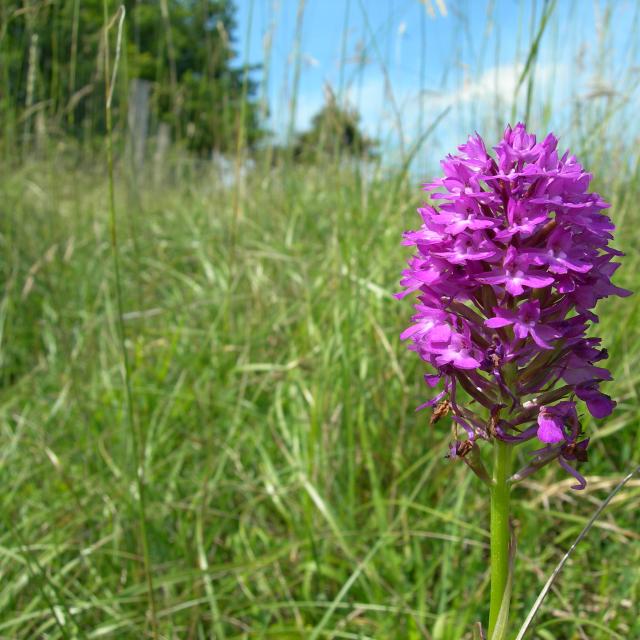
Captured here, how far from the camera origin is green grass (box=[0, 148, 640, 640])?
2.01 metres

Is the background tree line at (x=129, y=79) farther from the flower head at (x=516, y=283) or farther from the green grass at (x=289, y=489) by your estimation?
the flower head at (x=516, y=283)

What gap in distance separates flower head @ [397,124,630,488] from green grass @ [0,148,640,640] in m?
0.67

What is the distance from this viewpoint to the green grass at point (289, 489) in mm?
2014

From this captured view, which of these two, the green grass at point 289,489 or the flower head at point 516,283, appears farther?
the green grass at point 289,489

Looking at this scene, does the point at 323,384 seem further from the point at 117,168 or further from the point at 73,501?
the point at 117,168

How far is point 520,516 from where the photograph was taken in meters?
2.31

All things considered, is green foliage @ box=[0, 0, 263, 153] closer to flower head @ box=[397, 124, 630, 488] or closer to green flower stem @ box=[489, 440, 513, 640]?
flower head @ box=[397, 124, 630, 488]

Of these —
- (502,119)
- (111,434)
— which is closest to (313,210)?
(502,119)

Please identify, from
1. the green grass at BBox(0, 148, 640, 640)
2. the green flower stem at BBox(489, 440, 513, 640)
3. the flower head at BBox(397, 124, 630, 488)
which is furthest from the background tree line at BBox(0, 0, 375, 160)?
the green flower stem at BBox(489, 440, 513, 640)

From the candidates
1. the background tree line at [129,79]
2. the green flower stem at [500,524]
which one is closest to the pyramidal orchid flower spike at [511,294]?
the green flower stem at [500,524]

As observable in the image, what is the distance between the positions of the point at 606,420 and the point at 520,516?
0.54 m

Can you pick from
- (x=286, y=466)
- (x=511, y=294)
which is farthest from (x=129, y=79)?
(x=511, y=294)

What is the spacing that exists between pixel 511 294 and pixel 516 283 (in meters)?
0.03

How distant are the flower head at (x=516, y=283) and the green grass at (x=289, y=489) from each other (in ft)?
2.19
